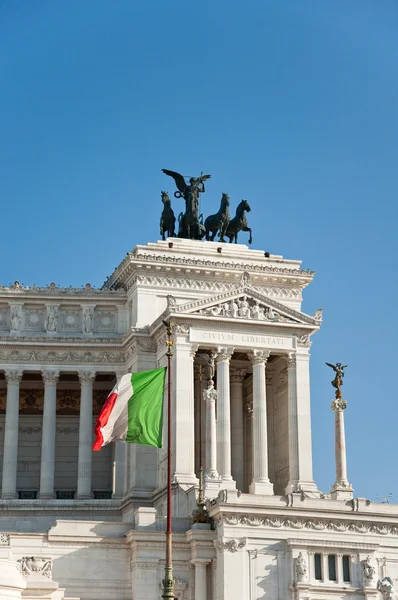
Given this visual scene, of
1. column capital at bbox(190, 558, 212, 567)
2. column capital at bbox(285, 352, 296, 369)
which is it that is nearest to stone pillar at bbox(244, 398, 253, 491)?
column capital at bbox(285, 352, 296, 369)

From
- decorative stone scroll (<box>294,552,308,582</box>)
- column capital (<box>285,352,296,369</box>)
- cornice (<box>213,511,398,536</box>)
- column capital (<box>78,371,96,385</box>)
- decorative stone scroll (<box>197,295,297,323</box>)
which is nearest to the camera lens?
decorative stone scroll (<box>294,552,308,582</box>)

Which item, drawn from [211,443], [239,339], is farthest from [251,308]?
[211,443]

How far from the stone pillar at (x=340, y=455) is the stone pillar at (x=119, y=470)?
14874mm

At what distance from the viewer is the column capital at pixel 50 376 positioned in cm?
8444

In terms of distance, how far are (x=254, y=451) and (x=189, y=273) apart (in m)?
13.6

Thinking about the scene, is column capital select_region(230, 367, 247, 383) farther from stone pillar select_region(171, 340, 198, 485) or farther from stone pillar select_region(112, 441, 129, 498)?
stone pillar select_region(112, 441, 129, 498)

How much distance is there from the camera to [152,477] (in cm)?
8012

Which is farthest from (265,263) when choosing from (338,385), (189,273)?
(338,385)

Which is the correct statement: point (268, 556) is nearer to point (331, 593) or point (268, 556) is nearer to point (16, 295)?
point (331, 593)

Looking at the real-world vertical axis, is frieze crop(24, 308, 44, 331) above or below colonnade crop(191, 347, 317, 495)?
above

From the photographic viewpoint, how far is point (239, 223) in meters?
90.2

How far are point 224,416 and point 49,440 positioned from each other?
42.0 ft

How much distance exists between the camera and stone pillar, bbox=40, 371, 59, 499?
82.9m

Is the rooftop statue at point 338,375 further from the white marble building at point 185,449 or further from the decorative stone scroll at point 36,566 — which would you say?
the decorative stone scroll at point 36,566
